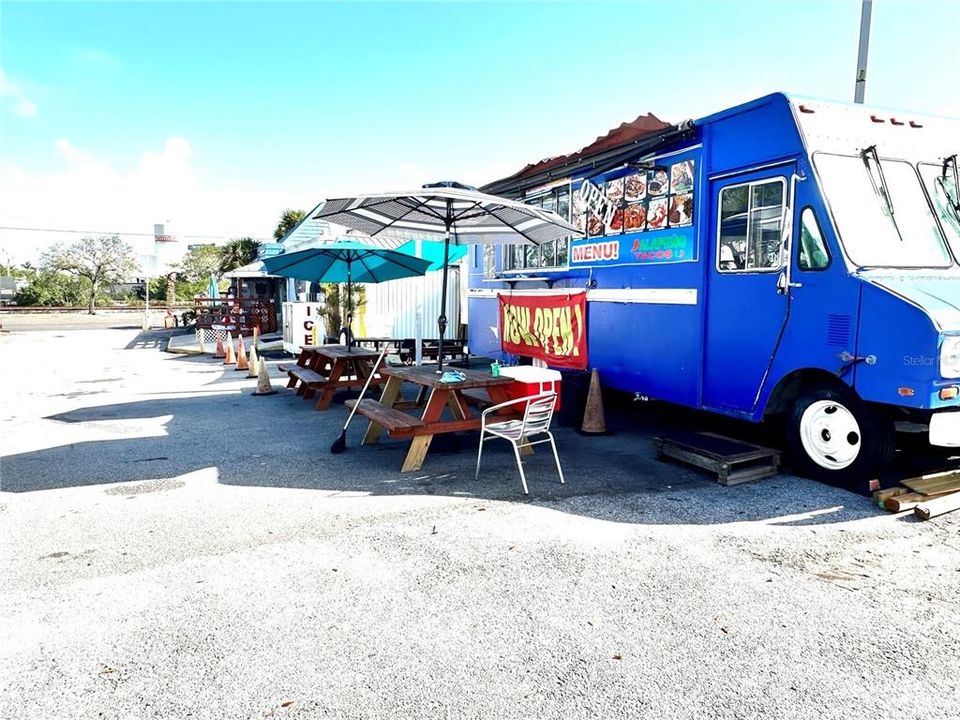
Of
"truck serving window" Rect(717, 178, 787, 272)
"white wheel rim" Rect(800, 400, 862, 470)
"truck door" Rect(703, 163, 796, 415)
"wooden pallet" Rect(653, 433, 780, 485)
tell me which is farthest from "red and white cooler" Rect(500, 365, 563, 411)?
"white wheel rim" Rect(800, 400, 862, 470)

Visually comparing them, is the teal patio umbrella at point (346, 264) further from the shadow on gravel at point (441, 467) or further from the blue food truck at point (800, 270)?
the blue food truck at point (800, 270)

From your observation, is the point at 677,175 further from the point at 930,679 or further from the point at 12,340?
the point at 12,340

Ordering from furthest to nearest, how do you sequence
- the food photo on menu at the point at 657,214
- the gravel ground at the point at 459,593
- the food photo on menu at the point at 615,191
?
the food photo on menu at the point at 615,191 → the food photo on menu at the point at 657,214 → the gravel ground at the point at 459,593

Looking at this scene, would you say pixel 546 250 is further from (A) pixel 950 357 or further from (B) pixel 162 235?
(B) pixel 162 235

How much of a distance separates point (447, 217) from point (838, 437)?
4.04 metres

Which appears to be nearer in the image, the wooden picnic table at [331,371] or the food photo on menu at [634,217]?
the food photo on menu at [634,217]

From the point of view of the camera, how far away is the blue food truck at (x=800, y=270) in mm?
4797

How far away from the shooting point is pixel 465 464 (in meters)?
6.16

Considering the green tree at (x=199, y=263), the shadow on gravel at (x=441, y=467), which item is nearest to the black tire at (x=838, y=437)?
the shadow on gravel at (x=441, y=467)

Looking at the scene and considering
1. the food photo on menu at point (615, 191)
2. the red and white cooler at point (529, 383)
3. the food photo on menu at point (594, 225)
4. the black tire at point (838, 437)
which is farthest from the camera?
the food photo on menu at point (594, 225)

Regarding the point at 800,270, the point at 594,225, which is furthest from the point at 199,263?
the point at 800,270

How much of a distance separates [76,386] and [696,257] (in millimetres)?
10330

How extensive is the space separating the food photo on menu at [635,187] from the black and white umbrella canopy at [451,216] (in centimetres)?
74

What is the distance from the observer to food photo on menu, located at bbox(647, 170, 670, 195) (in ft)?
22.0
